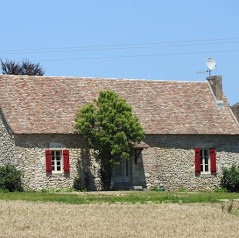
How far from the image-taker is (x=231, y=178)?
156 ft

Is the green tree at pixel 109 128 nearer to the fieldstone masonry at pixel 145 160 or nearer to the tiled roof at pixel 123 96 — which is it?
the fieldstone masonry at pixel 145 160

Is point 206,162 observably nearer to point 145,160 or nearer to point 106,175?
point 145,160

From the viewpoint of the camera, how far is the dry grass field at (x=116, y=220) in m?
23.8

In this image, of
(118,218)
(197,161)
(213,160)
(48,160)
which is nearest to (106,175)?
(48,160)

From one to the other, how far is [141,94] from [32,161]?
889cm

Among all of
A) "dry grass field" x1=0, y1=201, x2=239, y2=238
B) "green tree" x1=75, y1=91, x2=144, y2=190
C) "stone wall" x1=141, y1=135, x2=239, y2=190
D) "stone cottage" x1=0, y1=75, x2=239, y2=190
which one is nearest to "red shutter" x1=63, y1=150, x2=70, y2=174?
"stone cottage" x1=0, y1=75, x2=239, y2=190

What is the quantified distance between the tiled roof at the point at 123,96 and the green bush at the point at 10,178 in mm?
1920

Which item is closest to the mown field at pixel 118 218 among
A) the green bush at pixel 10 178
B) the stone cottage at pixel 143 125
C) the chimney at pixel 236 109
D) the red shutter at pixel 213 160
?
the green bush at pixel 10 178

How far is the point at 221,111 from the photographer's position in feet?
165

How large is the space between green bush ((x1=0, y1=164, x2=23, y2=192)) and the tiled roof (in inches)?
75.6

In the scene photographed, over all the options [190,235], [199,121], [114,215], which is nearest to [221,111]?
[199,121]

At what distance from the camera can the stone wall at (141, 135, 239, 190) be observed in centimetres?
4641

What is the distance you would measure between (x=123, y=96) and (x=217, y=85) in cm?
633

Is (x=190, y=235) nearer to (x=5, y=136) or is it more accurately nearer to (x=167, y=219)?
(x=167, y=219)
